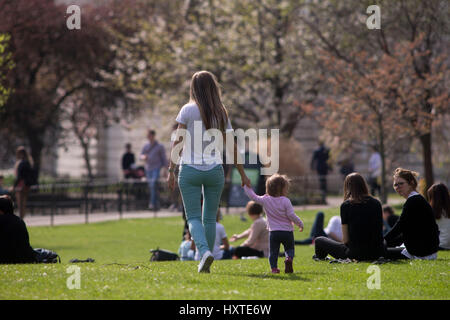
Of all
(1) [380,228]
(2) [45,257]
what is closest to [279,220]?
(1) [380,228]

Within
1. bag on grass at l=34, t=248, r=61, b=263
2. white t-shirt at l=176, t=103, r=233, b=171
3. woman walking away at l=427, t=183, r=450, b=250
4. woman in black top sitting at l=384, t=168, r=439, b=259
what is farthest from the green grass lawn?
bag on grass at l=34, t=248, r=61, b=263

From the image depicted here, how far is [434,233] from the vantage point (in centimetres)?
945

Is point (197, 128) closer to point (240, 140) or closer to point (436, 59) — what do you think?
point (436, 59)

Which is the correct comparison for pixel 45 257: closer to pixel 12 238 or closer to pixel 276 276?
pixel 12 238

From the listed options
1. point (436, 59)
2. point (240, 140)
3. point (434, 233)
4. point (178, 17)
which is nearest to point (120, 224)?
A: point (240, 140)

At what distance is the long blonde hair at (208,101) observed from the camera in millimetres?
7539

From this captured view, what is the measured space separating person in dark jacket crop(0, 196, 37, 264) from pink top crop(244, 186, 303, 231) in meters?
3.07

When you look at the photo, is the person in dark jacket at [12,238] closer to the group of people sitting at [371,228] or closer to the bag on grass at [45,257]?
the group of people sitting at [371,228]

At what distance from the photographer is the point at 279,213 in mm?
7996

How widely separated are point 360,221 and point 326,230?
4684mm

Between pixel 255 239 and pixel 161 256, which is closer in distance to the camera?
pixel 161 256

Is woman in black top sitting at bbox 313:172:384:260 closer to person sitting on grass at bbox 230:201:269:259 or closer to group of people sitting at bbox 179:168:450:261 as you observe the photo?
group of people sitting at bbox 179:168:450:261

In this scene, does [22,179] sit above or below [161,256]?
above

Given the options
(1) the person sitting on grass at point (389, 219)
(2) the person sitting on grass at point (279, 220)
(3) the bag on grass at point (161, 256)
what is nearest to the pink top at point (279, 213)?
(2) the person sitting on grass at point (279, 220)
